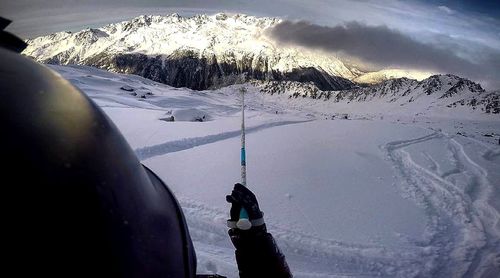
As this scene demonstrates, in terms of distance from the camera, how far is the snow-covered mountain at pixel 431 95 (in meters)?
113

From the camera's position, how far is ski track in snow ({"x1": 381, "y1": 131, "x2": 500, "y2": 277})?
5.63 metres

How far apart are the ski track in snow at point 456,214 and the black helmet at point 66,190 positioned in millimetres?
5225

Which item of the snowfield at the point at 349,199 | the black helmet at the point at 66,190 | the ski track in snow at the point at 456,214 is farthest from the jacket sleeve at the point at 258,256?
the ski track in snow at the point at 456,214

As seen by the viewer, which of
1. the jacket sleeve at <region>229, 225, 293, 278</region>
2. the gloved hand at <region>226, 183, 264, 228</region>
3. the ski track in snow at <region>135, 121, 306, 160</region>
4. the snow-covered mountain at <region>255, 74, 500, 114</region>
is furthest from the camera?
the snow-covered mountain at <region>255, 74, 500, 114</region>

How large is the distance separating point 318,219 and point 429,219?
220cm

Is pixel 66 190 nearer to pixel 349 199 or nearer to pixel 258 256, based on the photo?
pixel 258 256

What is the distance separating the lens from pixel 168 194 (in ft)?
5.85

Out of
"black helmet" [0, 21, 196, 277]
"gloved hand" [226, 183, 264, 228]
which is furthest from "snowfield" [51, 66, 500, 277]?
"black helmet" [0, 21, 196, 277]

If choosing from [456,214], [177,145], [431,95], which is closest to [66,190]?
[456,214]

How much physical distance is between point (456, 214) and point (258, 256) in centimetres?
678

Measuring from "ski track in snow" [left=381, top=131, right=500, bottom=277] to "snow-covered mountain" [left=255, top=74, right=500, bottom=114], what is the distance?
98.3 m

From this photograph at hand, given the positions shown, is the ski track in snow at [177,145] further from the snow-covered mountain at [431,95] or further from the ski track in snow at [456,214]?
the snow-covered mountain at [431,95]

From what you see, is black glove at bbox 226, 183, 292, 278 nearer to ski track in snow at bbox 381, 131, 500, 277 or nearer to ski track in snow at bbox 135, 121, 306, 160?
ski track in snow at bbox 381, 131, 500, 277

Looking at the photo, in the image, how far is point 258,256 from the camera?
7.69 ft
